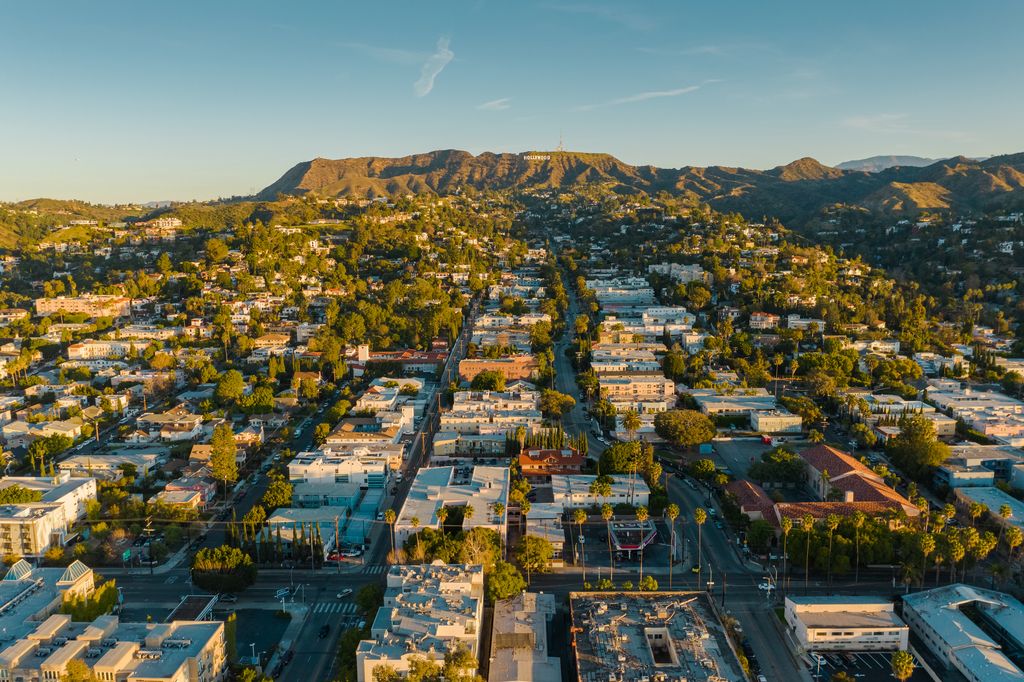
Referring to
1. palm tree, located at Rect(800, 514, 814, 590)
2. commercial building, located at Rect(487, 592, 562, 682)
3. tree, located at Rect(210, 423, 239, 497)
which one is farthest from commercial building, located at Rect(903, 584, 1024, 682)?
tree, located at Rect(210, 423, 239, 497)

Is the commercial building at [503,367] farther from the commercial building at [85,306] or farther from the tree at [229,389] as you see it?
the commercial building at [85,306]

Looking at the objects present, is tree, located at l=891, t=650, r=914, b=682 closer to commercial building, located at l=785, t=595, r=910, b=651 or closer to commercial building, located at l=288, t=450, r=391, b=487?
commercial building, located at l=785, t=595, r=910, b=651

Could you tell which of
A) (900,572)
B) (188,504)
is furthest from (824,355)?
(188,504)

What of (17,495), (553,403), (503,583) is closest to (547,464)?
(553,403)

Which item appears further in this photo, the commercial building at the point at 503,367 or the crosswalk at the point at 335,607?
the commercial building at the point at 503,367

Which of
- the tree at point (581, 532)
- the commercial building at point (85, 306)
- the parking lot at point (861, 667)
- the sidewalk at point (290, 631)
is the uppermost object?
the commercial building at point (85, 306)

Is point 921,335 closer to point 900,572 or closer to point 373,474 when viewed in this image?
point 900,572

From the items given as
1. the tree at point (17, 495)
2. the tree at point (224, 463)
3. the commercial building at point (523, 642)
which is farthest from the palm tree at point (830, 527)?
the tree at point (17, 495)
